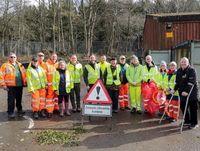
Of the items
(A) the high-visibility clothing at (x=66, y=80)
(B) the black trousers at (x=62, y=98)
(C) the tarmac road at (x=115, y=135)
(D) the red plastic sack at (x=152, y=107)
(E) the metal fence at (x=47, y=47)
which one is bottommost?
(C) the tarmac road at (x=115, y=135)

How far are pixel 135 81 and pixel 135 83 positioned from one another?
70 mm

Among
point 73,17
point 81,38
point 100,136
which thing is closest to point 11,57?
point 100,136

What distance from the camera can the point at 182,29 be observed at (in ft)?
89.6

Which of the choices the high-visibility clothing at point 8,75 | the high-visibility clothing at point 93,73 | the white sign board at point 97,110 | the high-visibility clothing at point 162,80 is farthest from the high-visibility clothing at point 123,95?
the high-visibility clothing at point 8,75

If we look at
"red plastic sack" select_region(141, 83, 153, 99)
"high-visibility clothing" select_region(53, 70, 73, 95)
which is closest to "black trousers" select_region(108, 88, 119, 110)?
"red plastic sack" select_region(141, 83, 153, 99)

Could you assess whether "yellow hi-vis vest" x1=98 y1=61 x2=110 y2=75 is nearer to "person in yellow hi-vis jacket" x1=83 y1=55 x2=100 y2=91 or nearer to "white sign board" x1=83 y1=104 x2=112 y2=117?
"person in yellow hi-vis jacket" x1=83 y1=55 x2=100 y2=91

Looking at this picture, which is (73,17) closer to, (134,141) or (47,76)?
(47,76)

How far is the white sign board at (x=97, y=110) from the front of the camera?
11.1m

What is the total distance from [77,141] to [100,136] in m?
0.75

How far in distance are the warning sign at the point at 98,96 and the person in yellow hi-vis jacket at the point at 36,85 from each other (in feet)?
6.39

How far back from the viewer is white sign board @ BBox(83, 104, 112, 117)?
1108 centimetres

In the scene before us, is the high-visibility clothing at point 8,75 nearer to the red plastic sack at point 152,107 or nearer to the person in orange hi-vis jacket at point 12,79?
the person in orange hi-vis jacket at point 12,79

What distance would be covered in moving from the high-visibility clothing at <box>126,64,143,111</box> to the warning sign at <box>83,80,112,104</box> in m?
1.98

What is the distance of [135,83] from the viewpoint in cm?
1275
